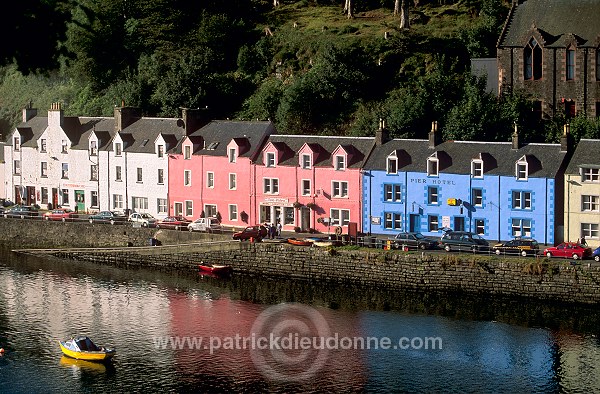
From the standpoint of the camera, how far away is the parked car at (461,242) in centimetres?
7400

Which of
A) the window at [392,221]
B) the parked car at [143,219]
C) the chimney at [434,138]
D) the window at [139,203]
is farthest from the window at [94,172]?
the chimney at [434,138]

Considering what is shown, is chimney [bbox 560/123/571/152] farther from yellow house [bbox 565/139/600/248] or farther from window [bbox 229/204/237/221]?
window [bbox 229/204/237/221]

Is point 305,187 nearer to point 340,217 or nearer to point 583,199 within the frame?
point 340,217

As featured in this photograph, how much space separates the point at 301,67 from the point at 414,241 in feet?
120

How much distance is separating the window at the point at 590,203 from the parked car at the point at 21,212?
4517cm

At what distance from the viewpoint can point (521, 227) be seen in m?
76.9

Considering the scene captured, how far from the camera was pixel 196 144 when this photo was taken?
3585 inches

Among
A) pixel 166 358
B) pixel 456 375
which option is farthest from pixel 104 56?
pixel 456 375

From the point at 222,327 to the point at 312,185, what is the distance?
71.3 ft

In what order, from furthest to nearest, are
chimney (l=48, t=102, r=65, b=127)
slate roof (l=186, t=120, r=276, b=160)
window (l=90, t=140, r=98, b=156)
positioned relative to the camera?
chimney (l=48, t=102, r=65, b=127) → window (l=90, t=140, r=98, b=156) → slate roof (l=186, t=120, r=276, b=160)

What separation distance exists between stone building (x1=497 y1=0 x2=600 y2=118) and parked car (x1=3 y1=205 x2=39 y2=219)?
130ft

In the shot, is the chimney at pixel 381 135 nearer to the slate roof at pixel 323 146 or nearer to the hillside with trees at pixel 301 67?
the slate roof at pixel 323 146

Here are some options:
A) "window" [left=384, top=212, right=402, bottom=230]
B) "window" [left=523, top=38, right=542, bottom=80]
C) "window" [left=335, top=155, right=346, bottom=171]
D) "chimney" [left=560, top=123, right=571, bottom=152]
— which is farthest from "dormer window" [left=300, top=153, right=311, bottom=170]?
"window" [left=523, top=38, right=542, bottom=80]

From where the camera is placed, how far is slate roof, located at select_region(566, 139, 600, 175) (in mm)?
74875
